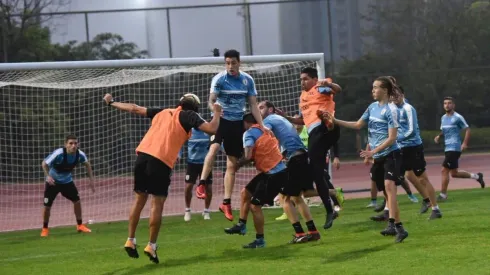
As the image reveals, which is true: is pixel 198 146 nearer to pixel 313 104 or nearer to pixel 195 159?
pixel 195 159

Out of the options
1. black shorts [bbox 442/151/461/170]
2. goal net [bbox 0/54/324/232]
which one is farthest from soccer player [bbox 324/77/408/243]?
black shorts [bbox 442/151/461/170]

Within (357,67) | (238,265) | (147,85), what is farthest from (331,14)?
(238,265)

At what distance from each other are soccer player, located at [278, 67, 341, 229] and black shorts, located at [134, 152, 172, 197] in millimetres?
2552

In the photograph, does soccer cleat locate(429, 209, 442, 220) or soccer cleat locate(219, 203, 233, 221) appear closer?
soccer cleat locate(219, 203, 233, 221)

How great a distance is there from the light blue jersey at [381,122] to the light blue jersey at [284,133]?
2.94 feet

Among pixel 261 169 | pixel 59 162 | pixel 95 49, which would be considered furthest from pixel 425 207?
pixel 95 49

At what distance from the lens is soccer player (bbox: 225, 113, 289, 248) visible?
11258 mm

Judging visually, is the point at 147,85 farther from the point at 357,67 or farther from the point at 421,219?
the point at 357,67

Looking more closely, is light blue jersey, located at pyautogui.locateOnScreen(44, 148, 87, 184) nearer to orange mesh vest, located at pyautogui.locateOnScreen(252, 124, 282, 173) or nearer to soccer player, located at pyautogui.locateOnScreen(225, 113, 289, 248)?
soccer player, located at pyautogui.locateOnScreen(225, 113, 289, 248)

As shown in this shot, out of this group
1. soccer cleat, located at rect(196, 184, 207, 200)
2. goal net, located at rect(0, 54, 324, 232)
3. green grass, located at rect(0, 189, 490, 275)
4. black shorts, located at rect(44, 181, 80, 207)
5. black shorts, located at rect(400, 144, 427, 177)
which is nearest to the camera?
green grass, located at rect(0, 189, 490, 275)

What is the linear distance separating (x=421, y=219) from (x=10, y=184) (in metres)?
10.8

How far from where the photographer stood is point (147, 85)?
2139cm

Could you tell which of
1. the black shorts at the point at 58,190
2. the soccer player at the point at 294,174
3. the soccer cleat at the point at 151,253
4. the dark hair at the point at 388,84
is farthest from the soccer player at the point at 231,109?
the black shorts at the point at 58,190

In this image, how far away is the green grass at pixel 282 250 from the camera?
9461mm
